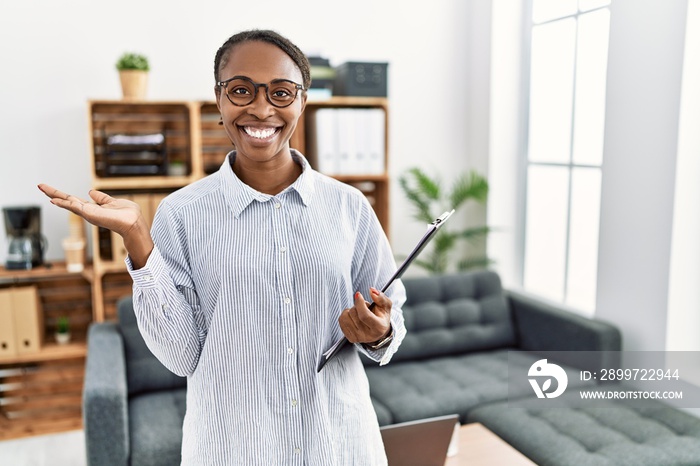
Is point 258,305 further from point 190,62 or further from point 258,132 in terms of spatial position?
point 190,62

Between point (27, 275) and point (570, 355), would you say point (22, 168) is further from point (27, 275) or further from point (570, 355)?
Answer: point (570, 355)

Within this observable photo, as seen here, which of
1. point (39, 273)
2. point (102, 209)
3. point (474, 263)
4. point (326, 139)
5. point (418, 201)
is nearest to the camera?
point (102, 209)

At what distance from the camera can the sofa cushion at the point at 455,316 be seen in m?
3.37

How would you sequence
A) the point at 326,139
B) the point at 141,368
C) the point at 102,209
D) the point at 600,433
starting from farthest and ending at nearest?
1. the point at 326,139
2. the point at 141,368
3. the point at 600,433
4. the point at 102,209

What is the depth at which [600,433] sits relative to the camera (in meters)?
2.46

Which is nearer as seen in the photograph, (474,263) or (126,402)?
(126,402)

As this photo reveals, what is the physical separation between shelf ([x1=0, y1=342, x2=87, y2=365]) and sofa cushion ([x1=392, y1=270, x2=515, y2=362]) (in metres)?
1.61

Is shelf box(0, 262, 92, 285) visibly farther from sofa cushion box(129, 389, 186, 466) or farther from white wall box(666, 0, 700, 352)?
white wall box(666, 0, 700, 352)

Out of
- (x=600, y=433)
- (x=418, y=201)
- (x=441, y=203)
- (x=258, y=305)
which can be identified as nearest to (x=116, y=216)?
(x=258, y=305)

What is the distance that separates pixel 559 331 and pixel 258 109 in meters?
2.48

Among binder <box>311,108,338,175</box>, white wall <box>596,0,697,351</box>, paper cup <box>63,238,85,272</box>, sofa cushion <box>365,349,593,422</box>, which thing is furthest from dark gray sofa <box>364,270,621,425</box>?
paper cup <box>63,238,85,272</box>

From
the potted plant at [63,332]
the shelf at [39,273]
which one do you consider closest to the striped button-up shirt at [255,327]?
the shelf at [39,273]

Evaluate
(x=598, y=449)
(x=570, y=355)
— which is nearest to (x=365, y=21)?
(x=570, y=355)

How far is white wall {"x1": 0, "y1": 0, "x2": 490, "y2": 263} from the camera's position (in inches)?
136
